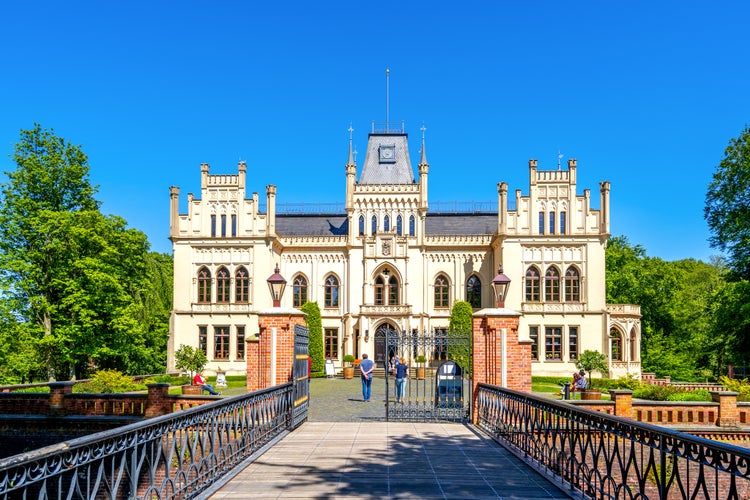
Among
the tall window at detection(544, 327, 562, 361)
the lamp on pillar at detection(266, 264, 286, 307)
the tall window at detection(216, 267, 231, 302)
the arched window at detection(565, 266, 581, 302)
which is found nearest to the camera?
the lamp on pillar at detection(266, 264, 286, 307)

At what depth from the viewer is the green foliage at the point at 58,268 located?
29.9 m

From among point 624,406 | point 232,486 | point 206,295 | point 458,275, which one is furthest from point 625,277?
point 232,486

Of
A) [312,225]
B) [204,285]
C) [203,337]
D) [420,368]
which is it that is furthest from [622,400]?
[312,225]

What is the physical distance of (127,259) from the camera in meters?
33.2

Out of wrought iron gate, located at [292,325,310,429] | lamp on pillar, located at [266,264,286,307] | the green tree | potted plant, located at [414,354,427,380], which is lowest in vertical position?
potted plant, located at [414,354,427,380]

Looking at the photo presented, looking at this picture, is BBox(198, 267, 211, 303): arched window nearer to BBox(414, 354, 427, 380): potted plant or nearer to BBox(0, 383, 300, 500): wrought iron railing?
BBox(414, 354, 427, 380): potted plant

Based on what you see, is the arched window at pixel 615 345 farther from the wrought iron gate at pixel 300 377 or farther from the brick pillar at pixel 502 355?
the wrought iron gate at pixel 300 377

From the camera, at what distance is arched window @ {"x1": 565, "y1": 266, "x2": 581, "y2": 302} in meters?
38.3

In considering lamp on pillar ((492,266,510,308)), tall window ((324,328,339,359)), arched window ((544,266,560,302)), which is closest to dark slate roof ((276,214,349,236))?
tall window ((324,328,339,359))

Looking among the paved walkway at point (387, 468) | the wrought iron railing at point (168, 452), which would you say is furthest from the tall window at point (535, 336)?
the wrought iron railing at point (168, 452)

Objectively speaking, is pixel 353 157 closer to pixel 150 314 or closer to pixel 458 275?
pixel 458 275

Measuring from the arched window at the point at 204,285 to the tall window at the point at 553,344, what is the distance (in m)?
21.3

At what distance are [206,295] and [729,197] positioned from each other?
30241 millimetres

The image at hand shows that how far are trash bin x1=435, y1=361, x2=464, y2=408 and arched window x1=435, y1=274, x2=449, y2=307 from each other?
81.3ft
